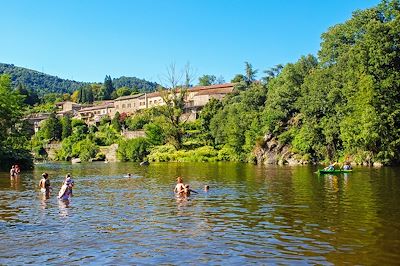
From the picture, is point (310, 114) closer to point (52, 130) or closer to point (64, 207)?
point (64, 207)

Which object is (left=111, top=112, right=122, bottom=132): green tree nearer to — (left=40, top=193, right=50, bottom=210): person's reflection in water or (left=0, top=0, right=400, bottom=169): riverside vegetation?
(left=0, top=0, right=400, bottom=169): riverside vegetation

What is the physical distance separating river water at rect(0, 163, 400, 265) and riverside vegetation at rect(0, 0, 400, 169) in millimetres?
32159

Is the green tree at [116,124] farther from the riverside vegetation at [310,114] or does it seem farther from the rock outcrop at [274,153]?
the rock outcrop at [274,153]

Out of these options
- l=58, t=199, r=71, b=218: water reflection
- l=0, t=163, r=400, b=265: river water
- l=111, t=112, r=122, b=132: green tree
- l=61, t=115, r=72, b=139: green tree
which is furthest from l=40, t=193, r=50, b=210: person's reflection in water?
l=61, t=115, r=72, b=139: green tree

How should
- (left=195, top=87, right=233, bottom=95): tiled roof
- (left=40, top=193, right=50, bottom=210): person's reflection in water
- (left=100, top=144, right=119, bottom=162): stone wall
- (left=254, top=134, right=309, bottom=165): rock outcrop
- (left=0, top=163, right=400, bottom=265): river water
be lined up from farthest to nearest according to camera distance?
(left=195, top=87, right=233, bottom=95): tiled roof → (left=100, top=144, right=119, bottom=162): stone wall → (left=254, top=134, right=309, bottom=165): rock outcrop → (left=40, top=193, right=50, bottom=210): person's reflection in water → (left=0, top=163, right=400, bottom=265): river water

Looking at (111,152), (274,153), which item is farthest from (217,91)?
(274,153)

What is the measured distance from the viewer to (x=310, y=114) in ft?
268

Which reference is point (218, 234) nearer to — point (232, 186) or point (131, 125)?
point (232, 186)

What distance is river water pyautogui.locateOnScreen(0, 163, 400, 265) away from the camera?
16.2m

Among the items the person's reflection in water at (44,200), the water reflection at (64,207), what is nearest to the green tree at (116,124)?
Answer: the person's reflection in water at (44,200)

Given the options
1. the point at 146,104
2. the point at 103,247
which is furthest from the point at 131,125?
the point at 103,247

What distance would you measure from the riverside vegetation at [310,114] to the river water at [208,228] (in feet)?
106

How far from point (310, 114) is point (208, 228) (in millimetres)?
63543

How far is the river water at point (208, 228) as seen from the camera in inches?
638
